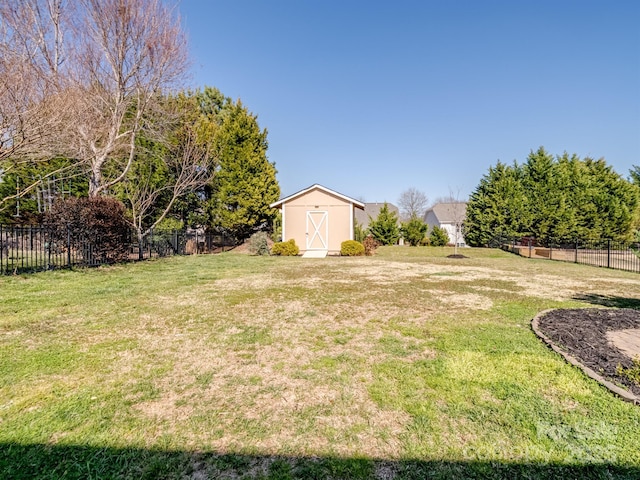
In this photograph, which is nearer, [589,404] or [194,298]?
[589,404]

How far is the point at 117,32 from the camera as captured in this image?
12.6 meters

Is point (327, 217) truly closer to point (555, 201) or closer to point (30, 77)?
point (30, 77)

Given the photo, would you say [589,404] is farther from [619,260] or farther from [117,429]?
[619,260]

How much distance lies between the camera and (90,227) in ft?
33.8

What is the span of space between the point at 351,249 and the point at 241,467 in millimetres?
15970

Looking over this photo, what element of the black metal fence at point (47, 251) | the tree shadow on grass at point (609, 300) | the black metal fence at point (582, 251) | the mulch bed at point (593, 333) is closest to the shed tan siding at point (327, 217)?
the black metal fence at point (47, 251)

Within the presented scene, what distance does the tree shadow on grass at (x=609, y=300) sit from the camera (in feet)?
19.5

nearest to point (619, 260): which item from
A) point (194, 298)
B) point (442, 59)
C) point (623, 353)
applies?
point (442, 59)

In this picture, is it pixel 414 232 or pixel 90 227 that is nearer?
pixel 90 227

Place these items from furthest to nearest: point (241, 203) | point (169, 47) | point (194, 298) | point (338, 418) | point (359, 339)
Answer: point (241, 203) → point (169, 47) → point (194, 298) → point (359, 339) → point (338, 418)

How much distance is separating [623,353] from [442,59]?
1607 cm

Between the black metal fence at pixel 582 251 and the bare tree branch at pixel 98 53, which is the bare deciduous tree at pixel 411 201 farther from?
the bare tree branch at pixel 98 53

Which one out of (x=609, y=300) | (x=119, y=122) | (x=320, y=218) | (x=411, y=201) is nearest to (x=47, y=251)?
(x=119, y=122)

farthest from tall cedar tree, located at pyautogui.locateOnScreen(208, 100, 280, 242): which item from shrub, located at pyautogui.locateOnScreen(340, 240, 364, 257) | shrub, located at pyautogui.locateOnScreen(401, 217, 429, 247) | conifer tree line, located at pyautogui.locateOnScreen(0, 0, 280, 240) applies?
shrub, located at pyautogui.locateOnScreen(401, 217, 429, 247)
